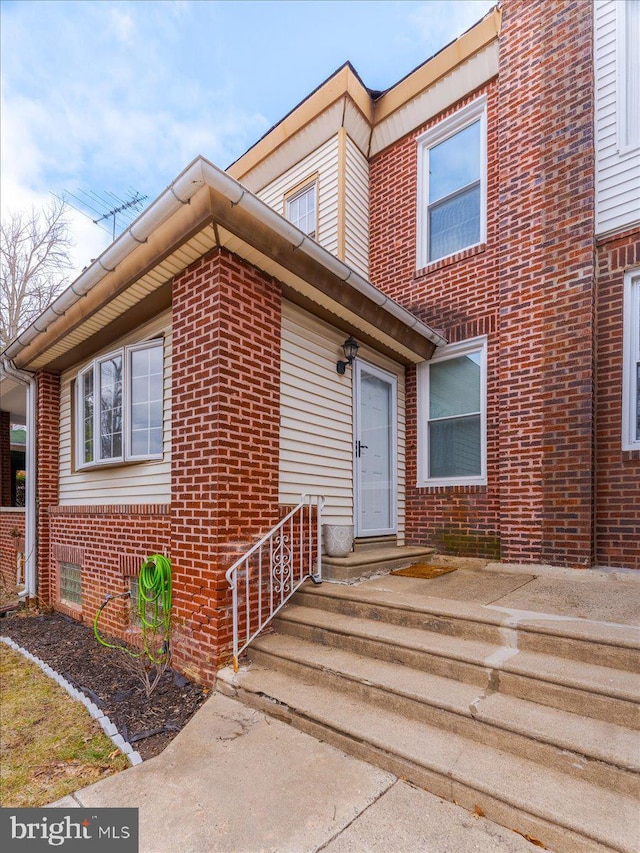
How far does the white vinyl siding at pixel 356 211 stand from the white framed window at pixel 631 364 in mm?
3283

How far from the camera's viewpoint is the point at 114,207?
1192 centimetres

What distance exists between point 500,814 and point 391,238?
622 centimetres

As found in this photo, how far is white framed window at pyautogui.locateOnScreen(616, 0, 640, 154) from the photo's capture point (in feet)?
15.2

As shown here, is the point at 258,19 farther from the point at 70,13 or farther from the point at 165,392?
the point at 165,392

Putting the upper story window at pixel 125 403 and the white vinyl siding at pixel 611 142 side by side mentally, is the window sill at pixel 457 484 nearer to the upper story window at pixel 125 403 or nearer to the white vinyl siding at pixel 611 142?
the white vinyl siding at pixel 611 142

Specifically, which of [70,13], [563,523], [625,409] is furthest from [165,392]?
[70,13]

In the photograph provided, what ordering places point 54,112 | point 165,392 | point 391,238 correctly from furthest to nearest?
1. point 54,112
2. point 391,238
3. point 165,392

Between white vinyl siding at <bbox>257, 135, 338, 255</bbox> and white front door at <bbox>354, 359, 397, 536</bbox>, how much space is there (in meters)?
2.08

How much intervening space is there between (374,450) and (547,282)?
2588mm

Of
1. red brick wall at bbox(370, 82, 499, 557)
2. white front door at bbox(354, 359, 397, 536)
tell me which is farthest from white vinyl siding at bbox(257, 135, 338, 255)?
white front door at bbox(354, 359, 397, 536)

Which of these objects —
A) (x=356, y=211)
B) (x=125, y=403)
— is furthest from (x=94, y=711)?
(x=356, y=211)

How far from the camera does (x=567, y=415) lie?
467 cm

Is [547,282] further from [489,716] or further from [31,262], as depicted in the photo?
[31,262]

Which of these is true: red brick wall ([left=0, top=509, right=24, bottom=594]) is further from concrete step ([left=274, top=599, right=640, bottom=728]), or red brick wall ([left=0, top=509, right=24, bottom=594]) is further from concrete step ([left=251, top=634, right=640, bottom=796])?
concrete step ([left=251, top=634, right=640, bottom=796])
